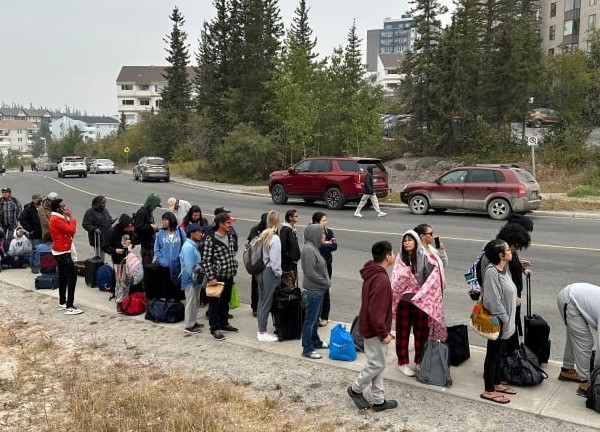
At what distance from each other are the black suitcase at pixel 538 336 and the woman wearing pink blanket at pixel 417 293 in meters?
0.89

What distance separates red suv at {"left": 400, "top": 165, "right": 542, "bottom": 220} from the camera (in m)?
18.1

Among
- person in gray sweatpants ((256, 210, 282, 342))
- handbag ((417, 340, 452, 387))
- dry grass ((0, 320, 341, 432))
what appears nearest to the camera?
dry grass ((0, 320, 341, 432))

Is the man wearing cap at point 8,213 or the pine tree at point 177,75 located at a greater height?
the pine tree at point 177,75

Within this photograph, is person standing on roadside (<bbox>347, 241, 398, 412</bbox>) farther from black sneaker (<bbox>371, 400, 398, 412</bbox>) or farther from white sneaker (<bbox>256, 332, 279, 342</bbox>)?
white sneaker (<bbox>256, 332, 279, 342</bbox>)

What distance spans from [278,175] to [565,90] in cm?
2563

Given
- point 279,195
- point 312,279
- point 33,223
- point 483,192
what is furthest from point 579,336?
point 279,195

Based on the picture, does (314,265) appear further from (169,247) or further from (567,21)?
(567,21)

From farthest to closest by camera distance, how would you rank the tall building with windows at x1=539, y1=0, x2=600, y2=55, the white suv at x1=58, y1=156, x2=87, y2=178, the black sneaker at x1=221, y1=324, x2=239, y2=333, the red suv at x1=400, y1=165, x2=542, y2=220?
the tall building with windows at x1=539, y1=0, x2=600, y2=55 < the white suv at x1=58, y1=156, x2=87, y2=178 < the red suv at x1=400, y1=165, x2=542, y2=220 < the black sneaker at x1=221, y1=324, x2=239, y2=333

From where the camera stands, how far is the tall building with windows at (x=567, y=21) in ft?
221

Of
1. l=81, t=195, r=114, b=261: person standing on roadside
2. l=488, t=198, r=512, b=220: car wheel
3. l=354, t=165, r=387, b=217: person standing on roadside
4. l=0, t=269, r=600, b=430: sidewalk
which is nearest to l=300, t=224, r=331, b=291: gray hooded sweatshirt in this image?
l=0, t=269, r=600, b=430: sidewalk

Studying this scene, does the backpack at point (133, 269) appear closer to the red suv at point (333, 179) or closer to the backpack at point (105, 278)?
the backpack at point (105, 278)

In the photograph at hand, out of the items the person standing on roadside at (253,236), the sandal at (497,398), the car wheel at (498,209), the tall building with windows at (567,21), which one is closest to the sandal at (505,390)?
the sandal at (497,398)

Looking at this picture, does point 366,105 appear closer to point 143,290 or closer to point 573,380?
point 143,290

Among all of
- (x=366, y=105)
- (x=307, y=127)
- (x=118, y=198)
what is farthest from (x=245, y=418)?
(x=366, y=105)
